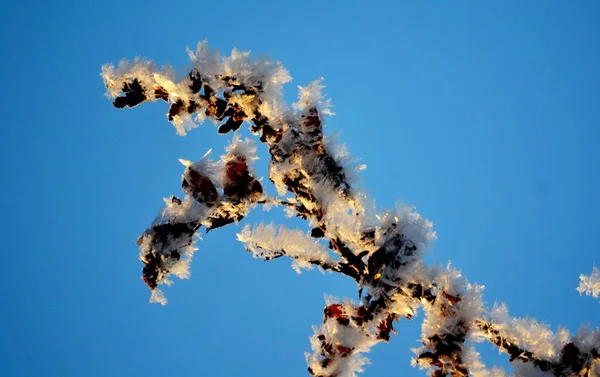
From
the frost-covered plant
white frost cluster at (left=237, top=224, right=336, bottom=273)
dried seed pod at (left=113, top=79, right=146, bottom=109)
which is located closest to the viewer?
the frost-covered plant

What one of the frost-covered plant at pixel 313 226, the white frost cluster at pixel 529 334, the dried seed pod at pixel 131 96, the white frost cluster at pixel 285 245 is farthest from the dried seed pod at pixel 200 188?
the white frost cluster at pixel 529 334

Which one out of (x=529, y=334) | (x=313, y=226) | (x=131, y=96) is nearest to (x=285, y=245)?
(x=313, y=226)

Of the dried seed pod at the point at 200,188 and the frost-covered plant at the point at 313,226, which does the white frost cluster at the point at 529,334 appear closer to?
the frost-covered plant at the point at 313,226

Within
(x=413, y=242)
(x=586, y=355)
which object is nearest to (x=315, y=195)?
(x=413, y=242)

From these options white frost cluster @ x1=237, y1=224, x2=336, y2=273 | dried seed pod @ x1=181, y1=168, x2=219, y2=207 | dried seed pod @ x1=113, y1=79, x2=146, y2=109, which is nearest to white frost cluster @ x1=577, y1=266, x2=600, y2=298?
white frost cluster @ x1=237, y1=224, x2=336, y2=273

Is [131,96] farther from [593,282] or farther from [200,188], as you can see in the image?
[593,282]

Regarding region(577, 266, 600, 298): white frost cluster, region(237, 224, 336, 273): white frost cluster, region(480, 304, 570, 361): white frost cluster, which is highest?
region(577, 266, 600, 298): white frost cluster

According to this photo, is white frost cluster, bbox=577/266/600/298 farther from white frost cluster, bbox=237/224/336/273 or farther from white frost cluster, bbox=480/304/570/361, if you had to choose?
white frost cluster, bbox=237/224/336/273

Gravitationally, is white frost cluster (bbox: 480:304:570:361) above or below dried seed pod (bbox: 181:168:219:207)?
below
